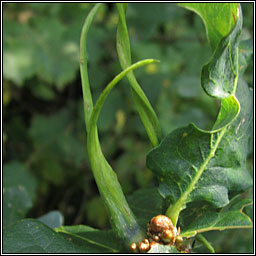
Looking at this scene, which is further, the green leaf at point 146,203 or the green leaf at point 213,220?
the green leaf at point 146,203

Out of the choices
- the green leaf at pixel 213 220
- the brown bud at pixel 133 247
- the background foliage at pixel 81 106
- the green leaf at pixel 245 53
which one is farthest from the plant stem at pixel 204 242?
the background foliage at pixel 81 106

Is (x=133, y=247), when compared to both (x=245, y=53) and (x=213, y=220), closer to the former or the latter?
(x=213, y=220)

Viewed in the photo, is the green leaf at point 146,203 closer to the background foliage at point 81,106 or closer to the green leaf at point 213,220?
the green leaf at point 213,220

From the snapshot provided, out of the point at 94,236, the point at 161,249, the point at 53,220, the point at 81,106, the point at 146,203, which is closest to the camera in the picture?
the point at 161,249

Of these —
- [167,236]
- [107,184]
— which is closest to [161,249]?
[167,236]

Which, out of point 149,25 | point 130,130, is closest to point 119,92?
point 130,130

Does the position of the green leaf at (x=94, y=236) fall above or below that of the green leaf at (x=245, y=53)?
below
